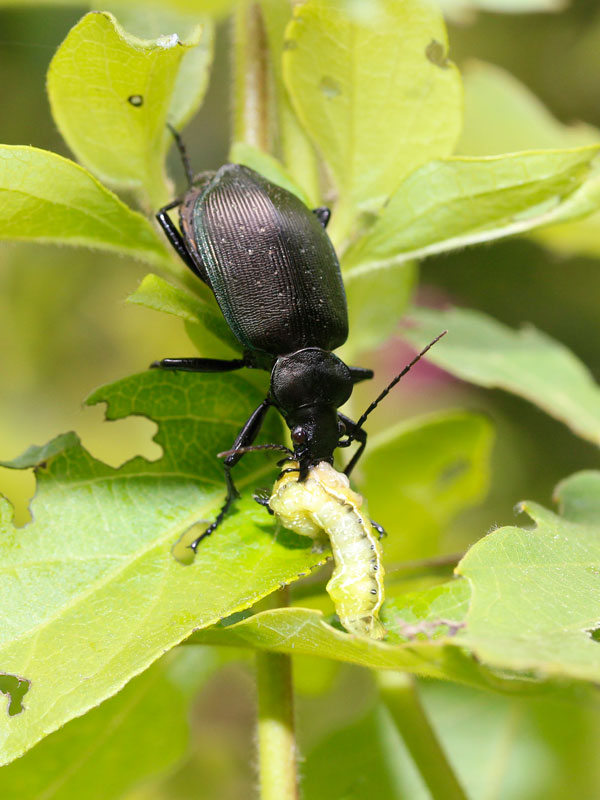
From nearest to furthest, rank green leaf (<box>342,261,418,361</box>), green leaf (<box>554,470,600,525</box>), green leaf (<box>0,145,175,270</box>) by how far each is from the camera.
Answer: green leaf (<box>0,145,175,270</box>), green leaf (<box>554,470,600,525</box>), green leaf (<box>342,261,418,361</box>)

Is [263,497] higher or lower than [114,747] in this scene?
higher

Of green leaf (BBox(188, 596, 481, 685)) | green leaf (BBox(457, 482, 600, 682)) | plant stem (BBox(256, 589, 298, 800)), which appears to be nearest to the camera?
green leaf (BBox(457, 482, 600, 682))

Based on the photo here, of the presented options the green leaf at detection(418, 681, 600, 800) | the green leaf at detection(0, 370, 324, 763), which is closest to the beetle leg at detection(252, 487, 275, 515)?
the green leaf at detection(0, 370, 324, 763)

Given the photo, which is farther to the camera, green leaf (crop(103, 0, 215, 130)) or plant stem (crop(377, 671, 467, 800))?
green leaf (crop(103, 0, 215, 130))

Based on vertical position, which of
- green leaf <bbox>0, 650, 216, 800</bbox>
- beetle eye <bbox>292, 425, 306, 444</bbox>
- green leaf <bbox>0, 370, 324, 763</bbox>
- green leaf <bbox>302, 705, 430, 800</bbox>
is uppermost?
green leaf <bbox>0, 370, 324, 763</bbox>

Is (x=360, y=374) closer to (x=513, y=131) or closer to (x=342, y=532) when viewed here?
(x=342, y=532)

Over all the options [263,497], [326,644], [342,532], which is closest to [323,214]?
[263,497]

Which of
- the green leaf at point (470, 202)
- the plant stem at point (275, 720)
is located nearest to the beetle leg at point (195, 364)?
the green leaf at point (470, 202)

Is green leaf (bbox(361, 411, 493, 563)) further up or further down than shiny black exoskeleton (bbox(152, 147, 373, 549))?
further down

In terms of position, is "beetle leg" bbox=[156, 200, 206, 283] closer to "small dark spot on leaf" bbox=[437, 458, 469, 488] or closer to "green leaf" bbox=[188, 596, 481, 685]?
"green leaf" bbox=[188, 596, 481, 685]
